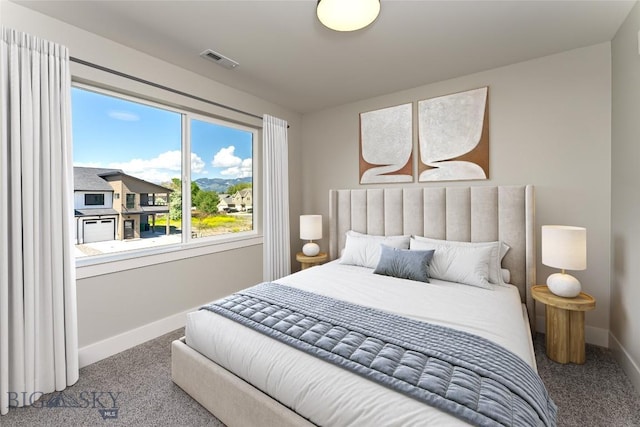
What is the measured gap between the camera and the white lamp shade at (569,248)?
207cm

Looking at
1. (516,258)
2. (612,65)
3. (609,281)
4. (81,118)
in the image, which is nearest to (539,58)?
(612,65)

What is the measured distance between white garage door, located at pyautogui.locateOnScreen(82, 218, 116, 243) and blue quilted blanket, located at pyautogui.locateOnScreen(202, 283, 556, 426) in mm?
1330

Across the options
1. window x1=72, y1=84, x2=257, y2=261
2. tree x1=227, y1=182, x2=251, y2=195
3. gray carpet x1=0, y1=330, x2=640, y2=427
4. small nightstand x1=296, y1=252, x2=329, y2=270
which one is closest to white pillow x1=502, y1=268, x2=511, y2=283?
gray carpet x1=0, y1=330, x2=640, y2=427

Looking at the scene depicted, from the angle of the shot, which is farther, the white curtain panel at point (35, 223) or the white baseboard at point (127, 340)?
the white baseboard at point (127, 340)

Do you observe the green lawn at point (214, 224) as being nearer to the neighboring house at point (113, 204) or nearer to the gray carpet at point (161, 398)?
the neighboring house at point (113, 204)

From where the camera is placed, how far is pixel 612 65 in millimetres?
2295

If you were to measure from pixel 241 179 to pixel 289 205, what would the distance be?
77 cm

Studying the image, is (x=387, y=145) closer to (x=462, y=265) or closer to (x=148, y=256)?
(x=462, y=265)

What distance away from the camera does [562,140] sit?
2496 millimetres

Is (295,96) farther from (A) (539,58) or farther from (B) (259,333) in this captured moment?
Result: (B) (259,333)

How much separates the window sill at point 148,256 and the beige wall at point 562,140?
113 inches

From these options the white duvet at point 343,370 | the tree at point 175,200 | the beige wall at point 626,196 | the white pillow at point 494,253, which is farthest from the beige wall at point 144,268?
the beige wall at point 626,196

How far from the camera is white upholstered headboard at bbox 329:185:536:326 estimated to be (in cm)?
251

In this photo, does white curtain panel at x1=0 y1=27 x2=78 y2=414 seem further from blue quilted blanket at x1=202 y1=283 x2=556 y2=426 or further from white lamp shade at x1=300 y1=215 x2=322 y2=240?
white lamp shade at x1=300 y1=215 x2=322 y2=240
